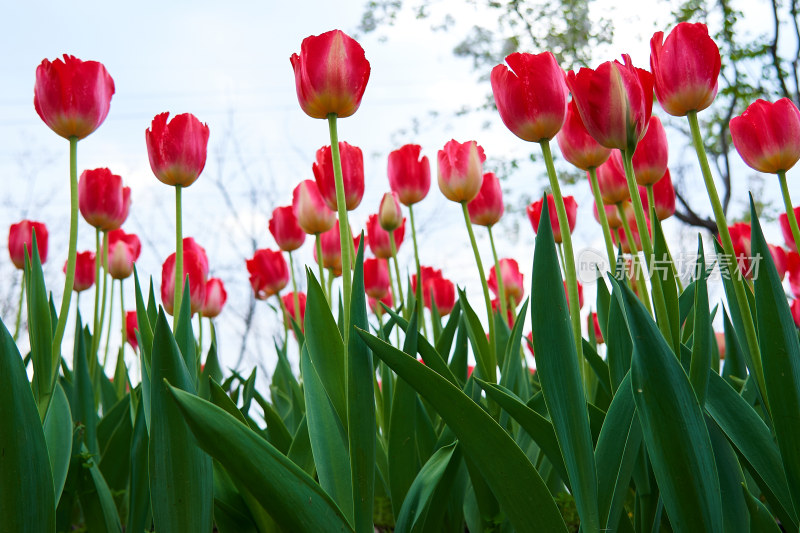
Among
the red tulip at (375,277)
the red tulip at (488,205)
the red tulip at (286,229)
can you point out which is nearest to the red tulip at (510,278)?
the red tulip at (375,277)

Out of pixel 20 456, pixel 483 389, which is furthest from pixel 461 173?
pixel 20 456

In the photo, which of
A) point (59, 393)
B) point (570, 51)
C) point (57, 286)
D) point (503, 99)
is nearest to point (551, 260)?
point (503, 99)

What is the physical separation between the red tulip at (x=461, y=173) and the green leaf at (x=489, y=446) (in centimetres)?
57

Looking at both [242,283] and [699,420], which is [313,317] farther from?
[242,283]

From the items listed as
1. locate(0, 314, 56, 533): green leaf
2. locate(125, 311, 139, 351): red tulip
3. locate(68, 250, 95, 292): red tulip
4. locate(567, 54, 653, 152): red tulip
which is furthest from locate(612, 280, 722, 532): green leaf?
locate(68, 250, 95, 292): red tulip

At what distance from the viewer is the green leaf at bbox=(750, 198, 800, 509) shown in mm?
582

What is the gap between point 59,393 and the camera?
32.0 inches

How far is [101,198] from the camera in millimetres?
1173

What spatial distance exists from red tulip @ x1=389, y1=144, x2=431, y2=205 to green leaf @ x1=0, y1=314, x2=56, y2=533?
2.71 ft

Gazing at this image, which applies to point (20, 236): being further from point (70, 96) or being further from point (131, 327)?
point (70, 96)

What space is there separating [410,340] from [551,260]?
22 centimetres

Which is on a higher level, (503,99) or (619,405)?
(503,99)

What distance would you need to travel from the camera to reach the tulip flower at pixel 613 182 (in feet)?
3.19

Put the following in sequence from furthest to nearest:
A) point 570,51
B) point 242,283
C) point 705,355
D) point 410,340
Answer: point 242,283 → point 570,51 → point 410,340 → point 705,355
